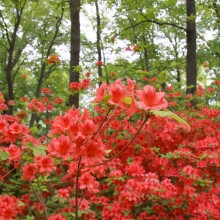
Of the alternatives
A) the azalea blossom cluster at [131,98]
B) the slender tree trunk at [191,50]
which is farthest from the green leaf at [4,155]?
the slender tree trunk at [191,50]

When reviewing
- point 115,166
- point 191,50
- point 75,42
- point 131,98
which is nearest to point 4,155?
point 131,98

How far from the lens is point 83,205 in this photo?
119 inches

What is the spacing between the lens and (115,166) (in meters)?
3.81

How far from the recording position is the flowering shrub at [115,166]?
1.74 meters

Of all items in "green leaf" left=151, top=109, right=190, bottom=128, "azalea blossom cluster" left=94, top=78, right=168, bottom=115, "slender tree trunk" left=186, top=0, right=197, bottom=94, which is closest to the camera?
"green leaf" left=151, top=109, right=190, bottom=128

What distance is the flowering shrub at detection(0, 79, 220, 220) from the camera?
1.74 m

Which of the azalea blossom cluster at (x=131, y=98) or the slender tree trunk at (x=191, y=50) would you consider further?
the slender tree trunk at (x=191, y=50)

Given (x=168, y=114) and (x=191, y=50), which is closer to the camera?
(x=168, y=114)

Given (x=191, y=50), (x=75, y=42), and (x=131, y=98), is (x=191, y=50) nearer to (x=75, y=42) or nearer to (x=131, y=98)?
(x=75, y=42)

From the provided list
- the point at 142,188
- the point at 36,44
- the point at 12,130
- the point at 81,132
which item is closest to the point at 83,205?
the point at 142,188

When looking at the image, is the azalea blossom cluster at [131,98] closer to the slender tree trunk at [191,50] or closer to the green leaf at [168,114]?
the green leaf at [168,114]

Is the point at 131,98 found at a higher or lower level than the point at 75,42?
lower

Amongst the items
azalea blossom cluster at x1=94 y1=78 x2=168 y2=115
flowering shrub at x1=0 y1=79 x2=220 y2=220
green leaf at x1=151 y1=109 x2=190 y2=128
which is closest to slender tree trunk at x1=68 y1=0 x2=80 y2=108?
flowering shrub at x1=0 y1=79 x2=220 y2=220

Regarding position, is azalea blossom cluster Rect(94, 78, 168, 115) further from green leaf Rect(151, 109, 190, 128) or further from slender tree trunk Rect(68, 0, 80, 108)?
slender tree trunk Rect(68, 0, 80, 108)
